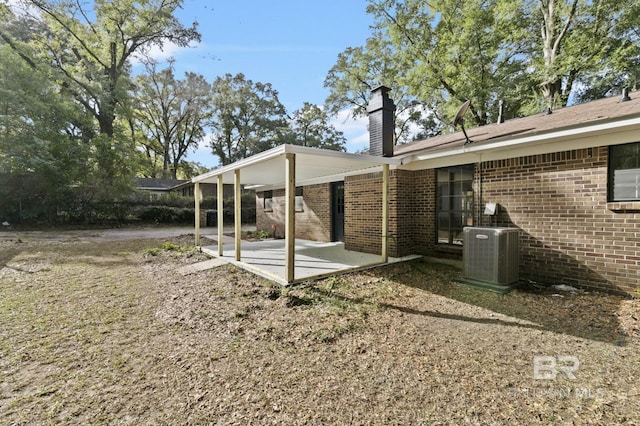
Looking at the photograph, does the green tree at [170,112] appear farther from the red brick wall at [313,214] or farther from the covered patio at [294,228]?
the covered patio at [294,228]

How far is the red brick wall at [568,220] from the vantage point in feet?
14.4

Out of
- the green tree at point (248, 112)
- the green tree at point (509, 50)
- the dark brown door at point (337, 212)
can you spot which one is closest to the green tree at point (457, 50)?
the green tree at point (509, 50)

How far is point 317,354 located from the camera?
2.94 meters

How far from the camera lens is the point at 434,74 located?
50.1ft

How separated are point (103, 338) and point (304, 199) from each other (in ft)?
26.7

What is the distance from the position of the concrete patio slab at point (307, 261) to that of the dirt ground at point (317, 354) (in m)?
0.42

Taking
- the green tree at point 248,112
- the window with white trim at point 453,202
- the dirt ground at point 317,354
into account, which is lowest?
the dirt ground at point 317,354

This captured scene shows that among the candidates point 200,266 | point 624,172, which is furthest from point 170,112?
point 624,172

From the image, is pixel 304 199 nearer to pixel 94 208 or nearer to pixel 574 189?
pixel 574 189

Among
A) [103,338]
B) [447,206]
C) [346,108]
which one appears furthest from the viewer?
[346,108]

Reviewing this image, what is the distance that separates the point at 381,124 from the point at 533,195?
3.73 m

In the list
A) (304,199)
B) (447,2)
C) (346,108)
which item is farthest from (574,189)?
(346,108)

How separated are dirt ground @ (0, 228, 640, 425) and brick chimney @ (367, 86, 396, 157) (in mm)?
3574

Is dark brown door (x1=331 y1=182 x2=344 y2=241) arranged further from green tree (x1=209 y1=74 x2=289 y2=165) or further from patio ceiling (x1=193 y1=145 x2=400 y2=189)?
green tree (x1=209 y1=74 x2=289 y2=165)
